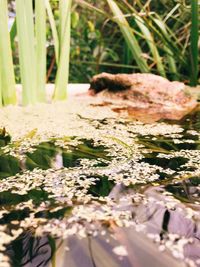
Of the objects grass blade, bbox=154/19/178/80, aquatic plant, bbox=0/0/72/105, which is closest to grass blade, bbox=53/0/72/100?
aquatic plant, bbox=0/0/72/105

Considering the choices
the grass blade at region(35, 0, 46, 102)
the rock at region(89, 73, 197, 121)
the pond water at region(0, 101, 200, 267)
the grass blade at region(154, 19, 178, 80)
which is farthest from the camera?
the grass blade at region(154, 19, 178, 80)

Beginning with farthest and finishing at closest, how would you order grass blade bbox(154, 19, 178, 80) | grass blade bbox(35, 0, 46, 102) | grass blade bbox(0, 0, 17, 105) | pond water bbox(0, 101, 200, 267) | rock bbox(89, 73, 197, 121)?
1. grass blade bbox(154, 19, 178, 80)
2. rock bbox(89, 73, 197, 121)
3. grass blade bbox(35, 0, 46, 102)
4. grass blade bbox(0, 0, 17, 105)
5. pond water bbox(0, 101, 200, 267)

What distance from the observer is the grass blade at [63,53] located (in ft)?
5.00

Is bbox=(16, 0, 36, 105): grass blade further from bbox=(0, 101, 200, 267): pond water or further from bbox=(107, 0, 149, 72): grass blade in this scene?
bbox=(107, 0, 149, 72): grass blade

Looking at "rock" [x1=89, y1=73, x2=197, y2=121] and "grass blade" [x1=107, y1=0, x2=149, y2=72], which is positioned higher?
"grass blade" [x1=107, y1=0, x2=149, y2=72]

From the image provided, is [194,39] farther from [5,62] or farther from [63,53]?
[5,62]

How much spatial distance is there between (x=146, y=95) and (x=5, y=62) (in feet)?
2.23

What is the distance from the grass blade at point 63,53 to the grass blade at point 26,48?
0.15 m

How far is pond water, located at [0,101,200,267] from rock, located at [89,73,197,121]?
2.16ft

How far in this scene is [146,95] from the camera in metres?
1.82

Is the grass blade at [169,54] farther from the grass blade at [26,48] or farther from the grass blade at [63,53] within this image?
the grass blade at [26,48]

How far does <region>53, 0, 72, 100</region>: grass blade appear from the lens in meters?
1.53

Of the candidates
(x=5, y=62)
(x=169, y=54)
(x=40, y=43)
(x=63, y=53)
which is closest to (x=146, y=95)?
(x=169, y=54)

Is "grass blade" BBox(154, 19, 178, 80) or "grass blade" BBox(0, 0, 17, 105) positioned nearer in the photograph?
"grass blade" BBox(0, 0, 17, 105)
